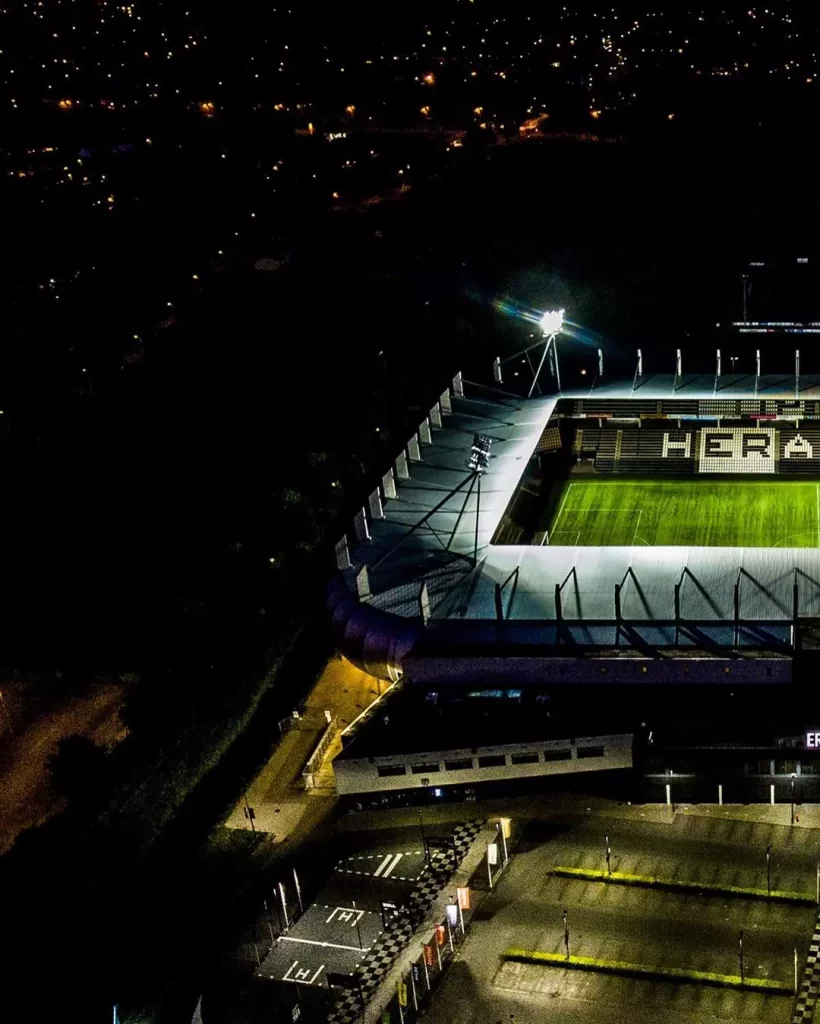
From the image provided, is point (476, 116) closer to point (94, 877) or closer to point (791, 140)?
point (791, 140)

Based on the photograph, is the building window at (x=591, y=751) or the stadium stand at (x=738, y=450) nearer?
the building window at (x=591, y=751)

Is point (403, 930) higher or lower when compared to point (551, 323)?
lower

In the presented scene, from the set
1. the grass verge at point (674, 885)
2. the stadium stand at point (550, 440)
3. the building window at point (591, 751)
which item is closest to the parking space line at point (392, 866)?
the grass verge at point (674, 885)

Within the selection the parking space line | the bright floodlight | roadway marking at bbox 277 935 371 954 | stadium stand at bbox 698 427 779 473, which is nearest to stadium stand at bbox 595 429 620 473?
stadium stand at bbox 698 427 779 473

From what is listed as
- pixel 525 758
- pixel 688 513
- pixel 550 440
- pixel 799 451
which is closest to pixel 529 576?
pixel 525 758

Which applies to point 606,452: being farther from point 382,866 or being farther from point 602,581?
point 382,866

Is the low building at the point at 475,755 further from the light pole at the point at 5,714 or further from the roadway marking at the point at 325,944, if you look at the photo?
the light pole at the point at 5,714
